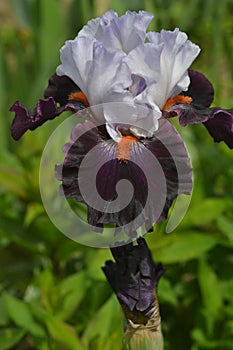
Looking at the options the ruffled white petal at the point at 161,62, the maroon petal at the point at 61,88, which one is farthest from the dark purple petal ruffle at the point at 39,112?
the ruffled white petal at the point at 161,62

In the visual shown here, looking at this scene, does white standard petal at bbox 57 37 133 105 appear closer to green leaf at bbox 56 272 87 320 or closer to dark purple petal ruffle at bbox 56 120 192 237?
dark purple petal ruffle at bbox 56 120 192 237

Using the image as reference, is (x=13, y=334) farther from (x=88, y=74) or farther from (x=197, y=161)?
(x=197, y=161)

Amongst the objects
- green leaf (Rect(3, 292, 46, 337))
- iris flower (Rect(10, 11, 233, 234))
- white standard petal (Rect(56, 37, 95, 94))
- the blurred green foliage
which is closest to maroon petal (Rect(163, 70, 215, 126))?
iris flower (Rect(10, 11, 233, 234))

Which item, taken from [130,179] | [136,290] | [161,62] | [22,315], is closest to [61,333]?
[22,315]

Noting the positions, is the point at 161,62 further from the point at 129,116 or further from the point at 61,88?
the point at 61,88

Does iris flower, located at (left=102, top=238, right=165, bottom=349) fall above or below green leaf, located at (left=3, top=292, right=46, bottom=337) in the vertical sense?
above

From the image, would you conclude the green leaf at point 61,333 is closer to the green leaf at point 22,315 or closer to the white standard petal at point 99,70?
the green leaf at point 22,315
